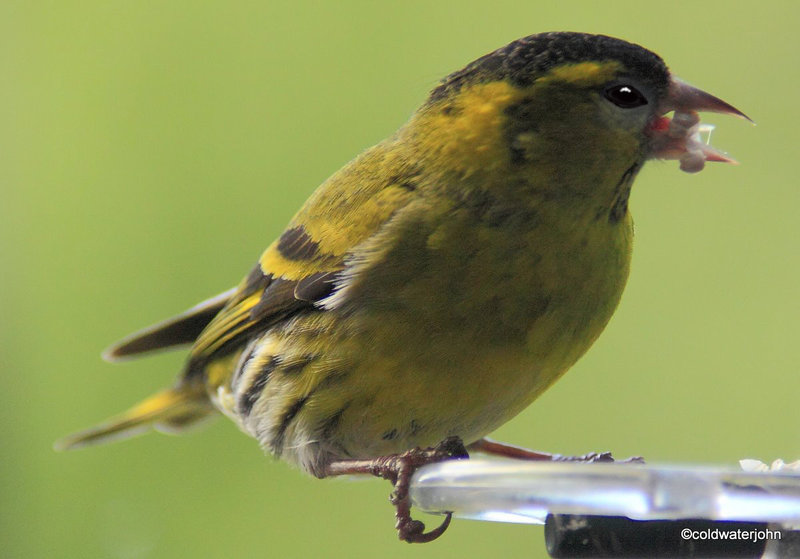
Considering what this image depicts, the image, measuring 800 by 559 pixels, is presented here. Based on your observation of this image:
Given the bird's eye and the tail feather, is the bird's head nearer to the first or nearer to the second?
the bird's eye

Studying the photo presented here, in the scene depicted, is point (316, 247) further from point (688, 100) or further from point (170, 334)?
point (688, 100)

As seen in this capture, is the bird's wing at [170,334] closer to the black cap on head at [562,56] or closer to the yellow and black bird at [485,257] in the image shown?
the yellow and black bird at [485,257]

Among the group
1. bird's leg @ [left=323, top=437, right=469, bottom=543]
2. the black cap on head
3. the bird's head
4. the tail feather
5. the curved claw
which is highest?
the black cap on head

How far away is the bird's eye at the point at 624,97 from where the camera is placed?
7.22ft

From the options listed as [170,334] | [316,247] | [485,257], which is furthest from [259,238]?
[485,257]

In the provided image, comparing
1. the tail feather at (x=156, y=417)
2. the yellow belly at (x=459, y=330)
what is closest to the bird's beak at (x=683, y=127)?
the yellow belly at (x=459, y=330)

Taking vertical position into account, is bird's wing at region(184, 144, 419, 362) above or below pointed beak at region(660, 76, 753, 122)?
below

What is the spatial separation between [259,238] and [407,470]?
199 centimetres

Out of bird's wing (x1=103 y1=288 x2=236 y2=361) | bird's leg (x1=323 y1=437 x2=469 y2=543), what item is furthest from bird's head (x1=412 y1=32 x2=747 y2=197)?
bird's wing (x1=103 y1=288 x2=236 y2=361)

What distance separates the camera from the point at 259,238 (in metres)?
3.75

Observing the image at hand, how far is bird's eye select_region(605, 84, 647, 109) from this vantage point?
2201 millimetres

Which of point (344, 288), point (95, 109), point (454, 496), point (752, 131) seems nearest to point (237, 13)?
point (95, 109)

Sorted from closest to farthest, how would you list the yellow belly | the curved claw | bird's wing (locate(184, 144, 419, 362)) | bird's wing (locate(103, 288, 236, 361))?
the curved claw
the yellow belly
bird's wing (locate(184, 144, 419, 362))
bird's wing (locate(103, 288, 236, 361))

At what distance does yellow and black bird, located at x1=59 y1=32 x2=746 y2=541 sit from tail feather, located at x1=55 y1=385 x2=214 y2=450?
0.80 m
